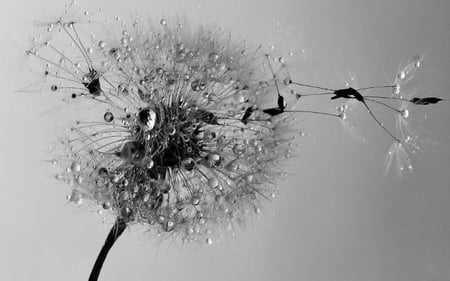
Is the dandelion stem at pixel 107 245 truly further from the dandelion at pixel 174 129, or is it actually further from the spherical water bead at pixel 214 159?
the spherical water bead at pixel 214 159

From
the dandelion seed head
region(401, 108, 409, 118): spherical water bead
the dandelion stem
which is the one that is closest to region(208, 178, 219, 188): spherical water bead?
the dandelion seed head

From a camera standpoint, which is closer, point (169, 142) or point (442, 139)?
point (169, 142)

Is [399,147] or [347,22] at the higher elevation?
[347,22]

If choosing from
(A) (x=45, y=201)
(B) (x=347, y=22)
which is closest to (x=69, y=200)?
(A) (x=45, y=201)

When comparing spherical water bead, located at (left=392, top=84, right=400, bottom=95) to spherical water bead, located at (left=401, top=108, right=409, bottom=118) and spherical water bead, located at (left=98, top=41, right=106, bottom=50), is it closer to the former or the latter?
spherical water bead, located at (left=401, top=108, right=409, bottom=118)

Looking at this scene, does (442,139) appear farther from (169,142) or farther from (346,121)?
(169,142)

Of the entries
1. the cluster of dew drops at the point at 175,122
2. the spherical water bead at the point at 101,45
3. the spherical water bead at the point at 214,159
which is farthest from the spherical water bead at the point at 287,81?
the spherical water bead at the point at 101,45

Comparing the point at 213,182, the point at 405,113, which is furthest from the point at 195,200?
the point at 405,113
